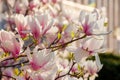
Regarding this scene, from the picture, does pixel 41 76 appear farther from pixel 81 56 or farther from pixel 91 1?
pixel 91 1

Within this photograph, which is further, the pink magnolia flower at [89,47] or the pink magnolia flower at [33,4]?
the pink magnolia flower at [33,4]

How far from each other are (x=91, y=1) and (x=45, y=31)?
11274mm

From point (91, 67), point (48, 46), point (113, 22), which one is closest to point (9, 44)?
point (48, 46)

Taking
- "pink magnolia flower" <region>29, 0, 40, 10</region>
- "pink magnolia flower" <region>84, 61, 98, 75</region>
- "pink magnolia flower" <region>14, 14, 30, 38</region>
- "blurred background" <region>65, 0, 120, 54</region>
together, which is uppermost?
"pink magnolia flower" <region>29, 0, 40, 10</region>

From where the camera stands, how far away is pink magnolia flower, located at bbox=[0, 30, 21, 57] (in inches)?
64.6

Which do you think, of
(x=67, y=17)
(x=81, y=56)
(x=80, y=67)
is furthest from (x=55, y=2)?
(x=81, y=56)

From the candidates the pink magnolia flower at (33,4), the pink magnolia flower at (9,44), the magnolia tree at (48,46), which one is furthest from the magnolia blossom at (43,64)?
the pink magnolia flower at (33,4)

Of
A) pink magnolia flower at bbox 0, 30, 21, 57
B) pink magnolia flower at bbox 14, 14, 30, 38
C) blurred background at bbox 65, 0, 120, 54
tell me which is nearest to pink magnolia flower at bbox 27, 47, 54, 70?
pink magnolia flower at bbox 0, 30, 21, 57

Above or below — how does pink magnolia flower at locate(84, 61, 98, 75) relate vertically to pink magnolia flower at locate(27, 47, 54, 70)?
below

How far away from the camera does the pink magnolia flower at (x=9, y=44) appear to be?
164cm

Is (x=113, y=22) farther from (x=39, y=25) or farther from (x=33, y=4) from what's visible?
(x=39, y=25)

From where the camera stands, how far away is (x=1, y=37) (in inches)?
65.7

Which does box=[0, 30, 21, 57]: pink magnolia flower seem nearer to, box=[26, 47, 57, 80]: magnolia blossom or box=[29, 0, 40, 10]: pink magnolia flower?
box=[26, 47, 57, 80]: magnolia blossom

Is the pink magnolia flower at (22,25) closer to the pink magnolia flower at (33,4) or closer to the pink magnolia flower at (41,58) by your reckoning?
the pink magnolia flower at (41,58)
